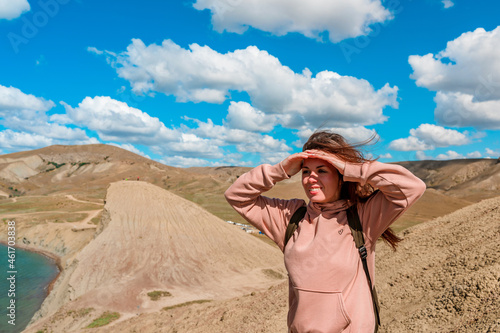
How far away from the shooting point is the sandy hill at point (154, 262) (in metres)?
18.7

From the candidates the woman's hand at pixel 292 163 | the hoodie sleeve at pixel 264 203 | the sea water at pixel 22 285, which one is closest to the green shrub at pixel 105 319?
the sea water at pixel 22 285

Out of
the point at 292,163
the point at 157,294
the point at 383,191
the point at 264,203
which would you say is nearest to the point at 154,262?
the point at 157,294

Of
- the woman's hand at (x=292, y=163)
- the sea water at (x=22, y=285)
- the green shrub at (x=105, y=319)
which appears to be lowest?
the sea water at (x=22, y=285)

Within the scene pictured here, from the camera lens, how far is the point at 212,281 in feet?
Result: 77.0

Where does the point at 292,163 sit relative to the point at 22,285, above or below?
above

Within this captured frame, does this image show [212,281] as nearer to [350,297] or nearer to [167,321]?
[167,321]

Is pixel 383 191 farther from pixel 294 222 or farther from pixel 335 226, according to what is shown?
pixel 294 222

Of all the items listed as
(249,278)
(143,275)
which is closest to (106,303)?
(143,275)

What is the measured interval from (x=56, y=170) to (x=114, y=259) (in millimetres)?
129322

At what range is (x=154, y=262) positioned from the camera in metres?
24.2

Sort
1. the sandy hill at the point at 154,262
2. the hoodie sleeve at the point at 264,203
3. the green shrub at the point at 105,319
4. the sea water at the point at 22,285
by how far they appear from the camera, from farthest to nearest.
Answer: the sea water at the point at 22,285 < the sandy hill at the point at 154,262 < the green shrub at the point at 105,319 < the hoodie sleeve at the point at 264,203

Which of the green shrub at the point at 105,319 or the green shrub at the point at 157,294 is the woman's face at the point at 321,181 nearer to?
the green shrub at the point at 105,319

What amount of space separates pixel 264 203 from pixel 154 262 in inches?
905

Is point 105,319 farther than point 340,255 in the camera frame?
Yes
